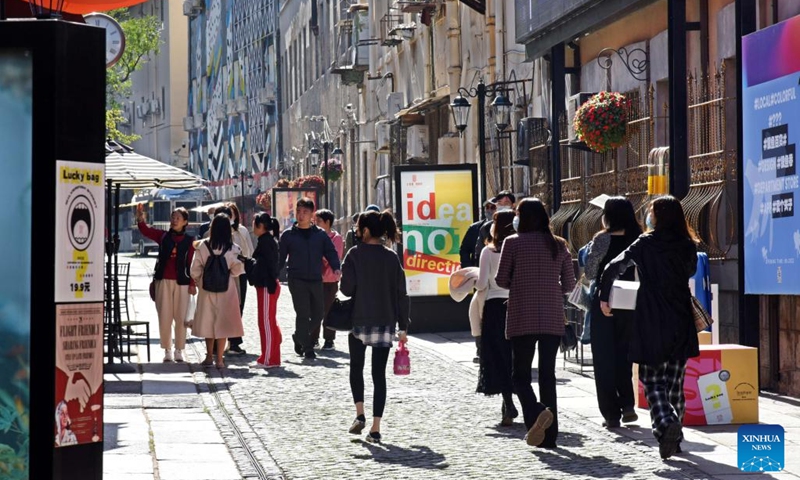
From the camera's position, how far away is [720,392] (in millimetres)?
12656

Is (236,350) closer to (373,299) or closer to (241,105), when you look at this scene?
(373,299)

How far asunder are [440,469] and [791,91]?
523 centimetres

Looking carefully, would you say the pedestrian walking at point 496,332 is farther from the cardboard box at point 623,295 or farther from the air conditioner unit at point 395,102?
the air conditioner unit at point 395,102

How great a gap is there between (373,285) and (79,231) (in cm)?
522

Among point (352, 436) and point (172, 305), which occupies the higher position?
point (172, 305)

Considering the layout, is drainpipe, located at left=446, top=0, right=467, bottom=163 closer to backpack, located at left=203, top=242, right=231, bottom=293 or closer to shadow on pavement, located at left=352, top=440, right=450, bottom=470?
backpack, located at left=203, top=242, right=231, bottom=293

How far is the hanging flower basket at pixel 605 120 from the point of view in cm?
1873

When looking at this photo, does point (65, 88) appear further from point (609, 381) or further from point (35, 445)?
point (609, 381)

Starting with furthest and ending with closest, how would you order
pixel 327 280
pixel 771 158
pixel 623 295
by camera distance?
pixel 327 280 → pixel 771 158 → pixel 623 295

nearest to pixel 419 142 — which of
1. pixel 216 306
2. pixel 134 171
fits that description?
pixel 134 171

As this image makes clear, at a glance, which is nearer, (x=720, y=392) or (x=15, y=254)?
(x=15, y=254)

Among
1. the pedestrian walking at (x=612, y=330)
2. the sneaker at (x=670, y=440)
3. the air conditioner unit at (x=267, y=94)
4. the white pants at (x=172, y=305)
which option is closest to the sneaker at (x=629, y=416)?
the pedestrian walking at (x=612, y=330)

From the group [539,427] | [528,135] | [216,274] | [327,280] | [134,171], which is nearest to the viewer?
[539,427]

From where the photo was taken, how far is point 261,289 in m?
18.5
